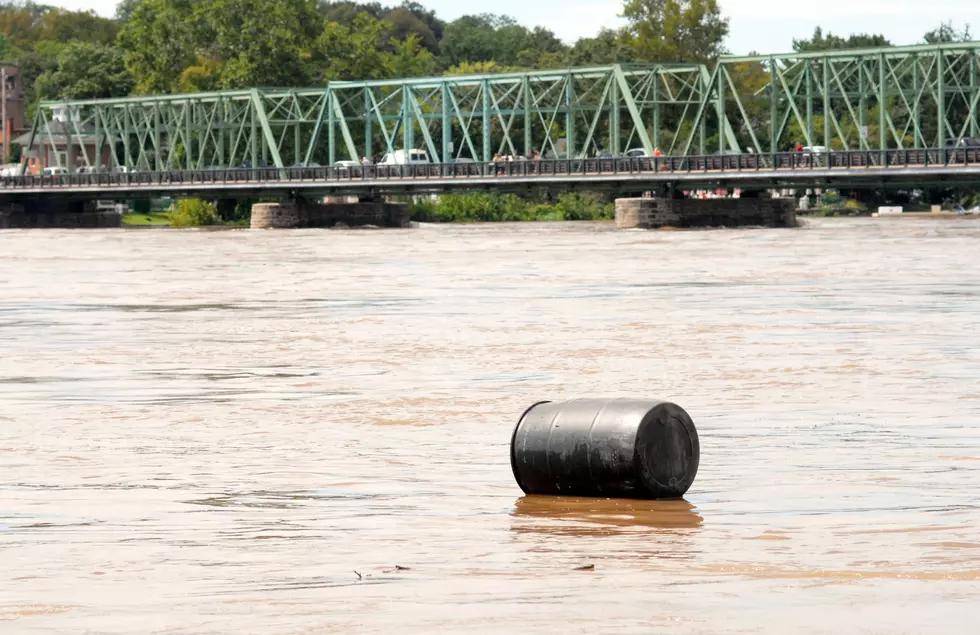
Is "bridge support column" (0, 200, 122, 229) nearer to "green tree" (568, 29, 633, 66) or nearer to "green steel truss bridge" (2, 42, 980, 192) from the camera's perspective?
"green steel truss bridge" (2, 42, 980, 192)

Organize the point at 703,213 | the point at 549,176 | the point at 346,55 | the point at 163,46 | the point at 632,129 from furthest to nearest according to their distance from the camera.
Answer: the point at 163,46 → the point at 346,55 → the point at 632,129 → the point at 549,176 → the point at 703,213

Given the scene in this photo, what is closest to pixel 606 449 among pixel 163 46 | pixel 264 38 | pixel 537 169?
pixel 537 169

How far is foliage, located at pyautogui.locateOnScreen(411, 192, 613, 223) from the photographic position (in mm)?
152500

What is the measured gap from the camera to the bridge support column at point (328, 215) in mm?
131875

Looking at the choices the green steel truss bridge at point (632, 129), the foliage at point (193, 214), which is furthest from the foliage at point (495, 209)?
the foliage at point (193, 214)

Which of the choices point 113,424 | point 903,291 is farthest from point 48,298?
point 113,424

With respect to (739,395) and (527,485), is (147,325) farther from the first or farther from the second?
(527,485)

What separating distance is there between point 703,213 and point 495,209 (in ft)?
151

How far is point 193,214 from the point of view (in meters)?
153

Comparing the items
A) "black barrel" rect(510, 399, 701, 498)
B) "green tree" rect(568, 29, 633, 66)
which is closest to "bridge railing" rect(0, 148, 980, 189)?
"green tree" rect(568, 29, 633, 66)

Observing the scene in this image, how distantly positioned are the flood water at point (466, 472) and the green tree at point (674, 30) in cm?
13650

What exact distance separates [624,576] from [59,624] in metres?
3.17

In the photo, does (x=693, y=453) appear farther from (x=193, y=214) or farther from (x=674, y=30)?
(x=674, y=30)

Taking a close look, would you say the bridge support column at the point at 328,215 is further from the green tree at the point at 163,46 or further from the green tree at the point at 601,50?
the green tree at the point at 163,46
